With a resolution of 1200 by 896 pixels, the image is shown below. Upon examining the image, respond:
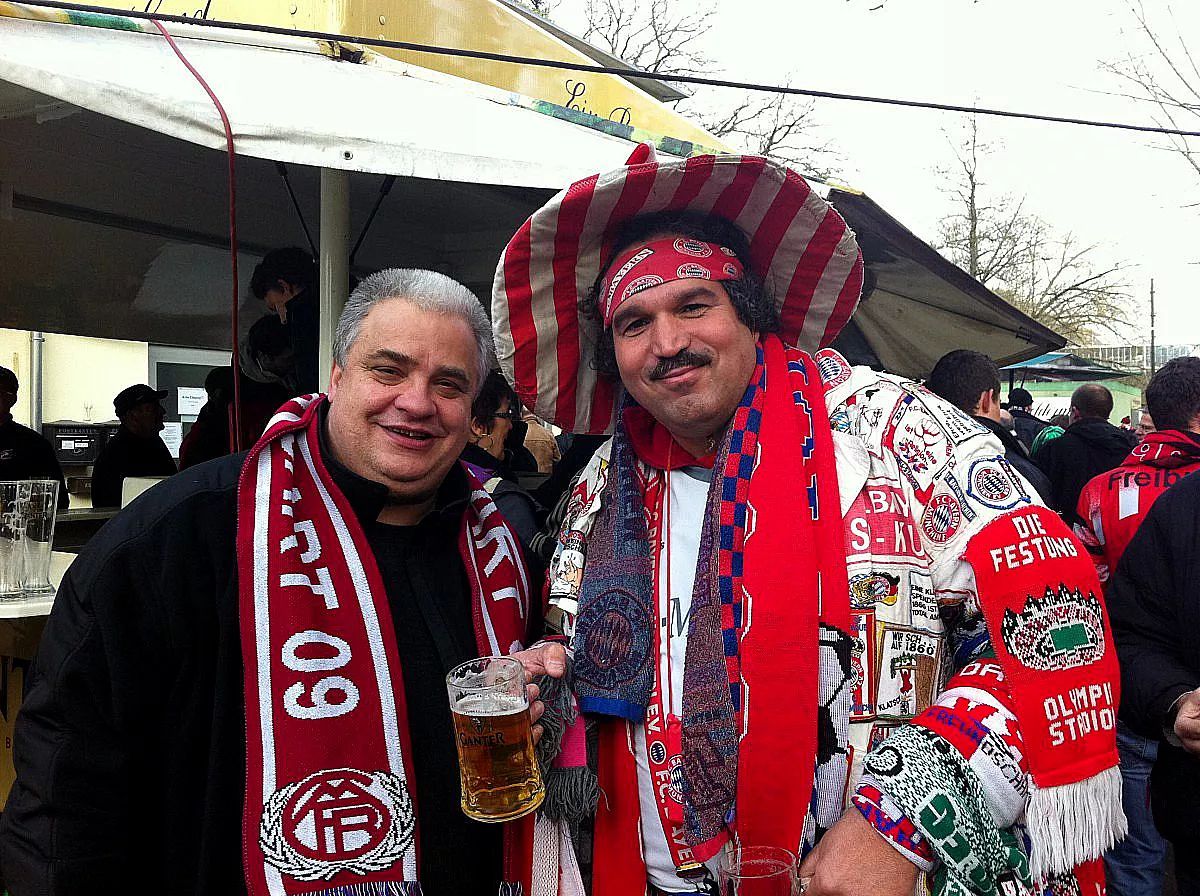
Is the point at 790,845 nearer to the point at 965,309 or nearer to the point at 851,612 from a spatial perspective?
the point at 851,612

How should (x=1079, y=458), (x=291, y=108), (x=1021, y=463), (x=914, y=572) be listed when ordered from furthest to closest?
(x=1079, y=458) → (x=1021, y=463) → (x=291, y=108) → (x=914, y=572)

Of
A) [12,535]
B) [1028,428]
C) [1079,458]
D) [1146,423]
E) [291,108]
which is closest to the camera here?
[12,535]

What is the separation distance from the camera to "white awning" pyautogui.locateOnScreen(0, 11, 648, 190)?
7.66 ft

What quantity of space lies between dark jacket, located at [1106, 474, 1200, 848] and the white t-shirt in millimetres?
1047

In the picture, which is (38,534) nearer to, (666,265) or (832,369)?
(666,265)

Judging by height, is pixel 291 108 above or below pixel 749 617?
above

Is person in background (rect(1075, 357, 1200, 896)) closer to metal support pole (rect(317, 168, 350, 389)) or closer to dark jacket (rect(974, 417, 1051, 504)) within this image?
dark jacket (rect(974, 417, 1051, 504))

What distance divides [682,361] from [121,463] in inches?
223

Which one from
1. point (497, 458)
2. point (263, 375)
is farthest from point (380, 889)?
point (263, 375)

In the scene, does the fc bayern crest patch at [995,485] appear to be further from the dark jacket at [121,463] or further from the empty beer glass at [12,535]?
the dark jacket at [121,463]

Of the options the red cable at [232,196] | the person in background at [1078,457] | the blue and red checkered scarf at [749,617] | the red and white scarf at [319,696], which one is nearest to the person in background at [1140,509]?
the person in background at [1078,457]

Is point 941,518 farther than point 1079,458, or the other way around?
point 1079,458

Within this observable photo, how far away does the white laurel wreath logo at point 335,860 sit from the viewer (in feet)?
4.96

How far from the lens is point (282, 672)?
5.20 ft
